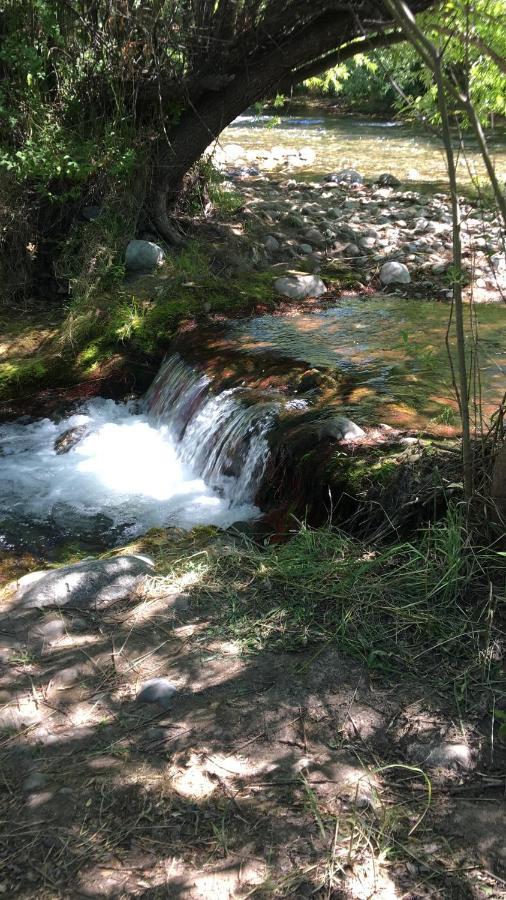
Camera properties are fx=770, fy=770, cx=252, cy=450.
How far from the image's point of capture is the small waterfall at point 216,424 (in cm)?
492

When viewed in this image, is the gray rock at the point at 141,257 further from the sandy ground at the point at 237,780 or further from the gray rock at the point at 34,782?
the gray rock at the point at 34,782

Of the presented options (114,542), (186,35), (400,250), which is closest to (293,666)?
(114,542)

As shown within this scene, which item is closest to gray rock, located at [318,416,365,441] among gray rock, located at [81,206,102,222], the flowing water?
gray rock, located at [81,206,102,222]

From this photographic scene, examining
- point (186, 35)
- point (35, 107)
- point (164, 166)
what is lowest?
point (164, 166)

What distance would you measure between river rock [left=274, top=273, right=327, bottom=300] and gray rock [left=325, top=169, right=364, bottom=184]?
4.70 meters

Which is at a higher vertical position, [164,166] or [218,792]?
[164,166]

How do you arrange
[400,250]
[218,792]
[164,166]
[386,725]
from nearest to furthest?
[218,792] < [386,725] < [164,166] < [400,250]

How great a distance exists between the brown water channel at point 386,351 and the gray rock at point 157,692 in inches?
87.1

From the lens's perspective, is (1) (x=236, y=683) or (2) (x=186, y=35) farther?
(2) (x=186, y=35)

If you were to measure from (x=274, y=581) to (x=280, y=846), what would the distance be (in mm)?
1275

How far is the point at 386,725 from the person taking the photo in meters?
2.42

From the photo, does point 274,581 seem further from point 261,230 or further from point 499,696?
point 261,230

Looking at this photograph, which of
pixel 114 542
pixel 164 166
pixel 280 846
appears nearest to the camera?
pixel 280 846

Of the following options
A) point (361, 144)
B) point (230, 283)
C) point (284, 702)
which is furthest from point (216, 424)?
point (361, 144)
